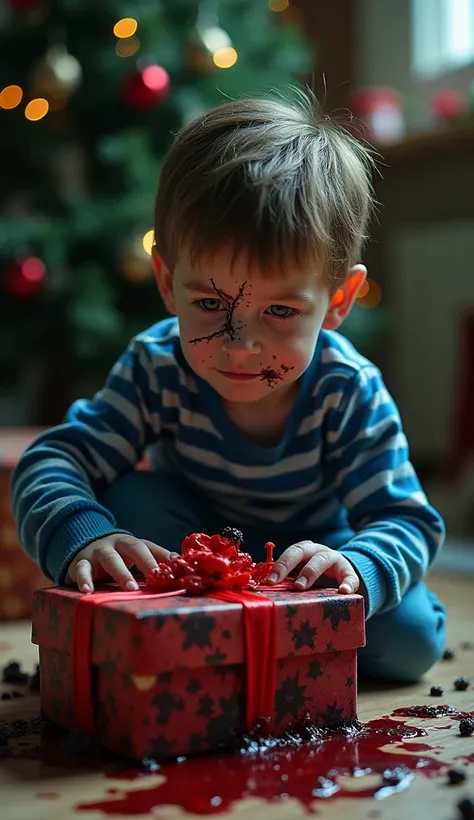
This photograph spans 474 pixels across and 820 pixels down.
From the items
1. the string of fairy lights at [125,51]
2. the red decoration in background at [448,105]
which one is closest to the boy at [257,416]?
the string of fairy lights at [125,51]

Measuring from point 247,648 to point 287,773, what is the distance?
0.11 m

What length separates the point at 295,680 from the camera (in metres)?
1.01

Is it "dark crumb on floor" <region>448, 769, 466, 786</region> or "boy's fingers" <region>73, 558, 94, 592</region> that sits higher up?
"boy's fingers" <region>73, 558, 94, 592</region>

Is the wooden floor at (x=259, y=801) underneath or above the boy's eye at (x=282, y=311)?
underneath

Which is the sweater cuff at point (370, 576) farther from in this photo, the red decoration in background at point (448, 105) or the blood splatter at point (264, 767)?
the red decoration in background at point (448, 105)

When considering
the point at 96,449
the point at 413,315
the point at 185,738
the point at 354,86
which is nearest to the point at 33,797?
the point at 185,738

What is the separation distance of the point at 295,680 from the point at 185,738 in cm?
13

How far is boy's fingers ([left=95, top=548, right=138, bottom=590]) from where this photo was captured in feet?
3.33

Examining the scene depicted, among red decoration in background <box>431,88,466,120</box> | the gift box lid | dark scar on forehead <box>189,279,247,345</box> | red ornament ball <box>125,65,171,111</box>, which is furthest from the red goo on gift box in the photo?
red decoration in background <box>431,88,466,120</box>

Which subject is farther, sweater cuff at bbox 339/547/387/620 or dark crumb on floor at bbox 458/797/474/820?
sweater cuff at bbox 339/547/387/620

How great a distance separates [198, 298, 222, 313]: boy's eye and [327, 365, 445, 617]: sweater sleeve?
0.24 meters

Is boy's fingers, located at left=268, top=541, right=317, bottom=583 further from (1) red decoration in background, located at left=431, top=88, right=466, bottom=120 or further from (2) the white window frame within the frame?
(2) the white window frame

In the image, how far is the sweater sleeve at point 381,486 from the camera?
47.0 inches

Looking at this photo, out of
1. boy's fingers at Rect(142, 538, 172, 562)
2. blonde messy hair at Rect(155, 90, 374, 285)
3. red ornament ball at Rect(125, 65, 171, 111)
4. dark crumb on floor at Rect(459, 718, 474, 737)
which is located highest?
red ornament ball at Rect(125, 65, 171, 111)
